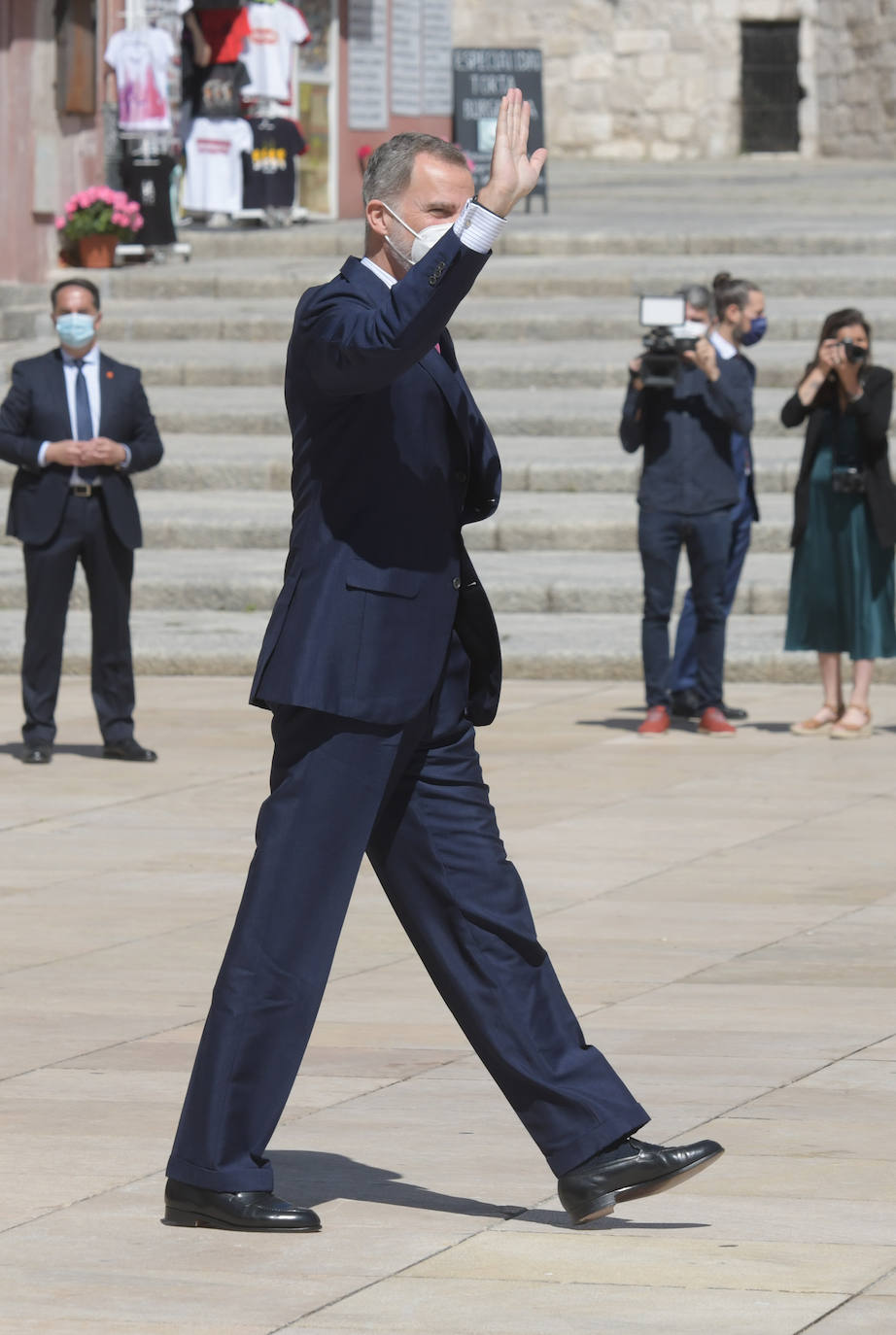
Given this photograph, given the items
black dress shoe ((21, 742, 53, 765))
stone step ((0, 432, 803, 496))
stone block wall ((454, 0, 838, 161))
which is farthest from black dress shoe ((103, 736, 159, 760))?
stone block wall ((454, 0, 838, 161))

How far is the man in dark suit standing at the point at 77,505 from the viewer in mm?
11461

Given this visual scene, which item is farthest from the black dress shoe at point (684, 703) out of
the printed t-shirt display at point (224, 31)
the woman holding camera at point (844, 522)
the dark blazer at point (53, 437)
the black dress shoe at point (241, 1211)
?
the printed t-shirt display at point (224, 31)

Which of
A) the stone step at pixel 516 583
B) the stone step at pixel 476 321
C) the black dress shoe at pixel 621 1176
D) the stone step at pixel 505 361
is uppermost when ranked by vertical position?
the stone step at pixel 476 321

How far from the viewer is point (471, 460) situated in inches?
201

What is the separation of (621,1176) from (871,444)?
7.49 metres

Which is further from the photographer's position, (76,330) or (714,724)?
(714,724)

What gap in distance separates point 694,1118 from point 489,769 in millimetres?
5513

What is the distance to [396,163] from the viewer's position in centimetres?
491

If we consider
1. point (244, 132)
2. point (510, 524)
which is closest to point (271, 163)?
point (244, 132)

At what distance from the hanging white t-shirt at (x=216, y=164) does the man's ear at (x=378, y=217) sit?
21.9m

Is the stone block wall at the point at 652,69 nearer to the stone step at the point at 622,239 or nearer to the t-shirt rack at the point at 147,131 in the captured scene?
the stone step at the point at 622,239

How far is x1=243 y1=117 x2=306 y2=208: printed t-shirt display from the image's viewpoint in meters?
26.5

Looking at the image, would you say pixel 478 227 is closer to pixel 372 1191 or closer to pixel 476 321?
pixel 372 1191

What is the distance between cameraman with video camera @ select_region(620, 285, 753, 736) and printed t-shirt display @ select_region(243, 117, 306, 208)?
1496cm
